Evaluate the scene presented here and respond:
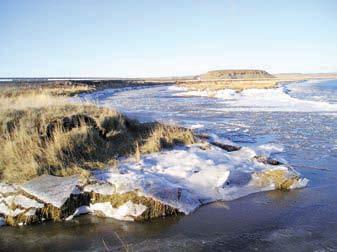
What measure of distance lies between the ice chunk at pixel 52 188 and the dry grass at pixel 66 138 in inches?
12.3

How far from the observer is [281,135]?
54.5 feet

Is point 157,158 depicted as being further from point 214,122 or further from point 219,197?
point 214,122

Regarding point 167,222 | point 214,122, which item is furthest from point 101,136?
point 214,122

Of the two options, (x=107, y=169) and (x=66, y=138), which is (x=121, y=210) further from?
(x=66, y=138)

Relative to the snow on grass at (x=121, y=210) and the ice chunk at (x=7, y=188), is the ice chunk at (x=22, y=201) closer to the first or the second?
the ice chunk at (x=7, y=188)

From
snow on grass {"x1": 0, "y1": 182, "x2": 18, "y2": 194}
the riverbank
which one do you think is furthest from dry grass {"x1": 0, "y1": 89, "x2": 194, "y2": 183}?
snow on grass {"x1": 0, "y1": 182, "x2": 18, "y2": 194}

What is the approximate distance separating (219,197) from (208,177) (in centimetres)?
76

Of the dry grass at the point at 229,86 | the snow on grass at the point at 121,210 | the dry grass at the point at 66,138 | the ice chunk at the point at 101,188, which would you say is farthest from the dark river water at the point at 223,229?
the dry grass at the point at 229,86

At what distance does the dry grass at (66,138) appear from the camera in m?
9.52

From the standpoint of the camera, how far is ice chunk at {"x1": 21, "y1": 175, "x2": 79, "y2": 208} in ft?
26.8

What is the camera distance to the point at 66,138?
10.7m

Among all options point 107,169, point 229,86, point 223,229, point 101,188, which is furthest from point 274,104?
point 229,86

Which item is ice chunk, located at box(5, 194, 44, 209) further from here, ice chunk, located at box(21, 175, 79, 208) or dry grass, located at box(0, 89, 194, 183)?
dry grass, located at box(0, 89, 194, 183)

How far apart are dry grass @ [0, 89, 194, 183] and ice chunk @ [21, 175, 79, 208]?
0.31 meters
